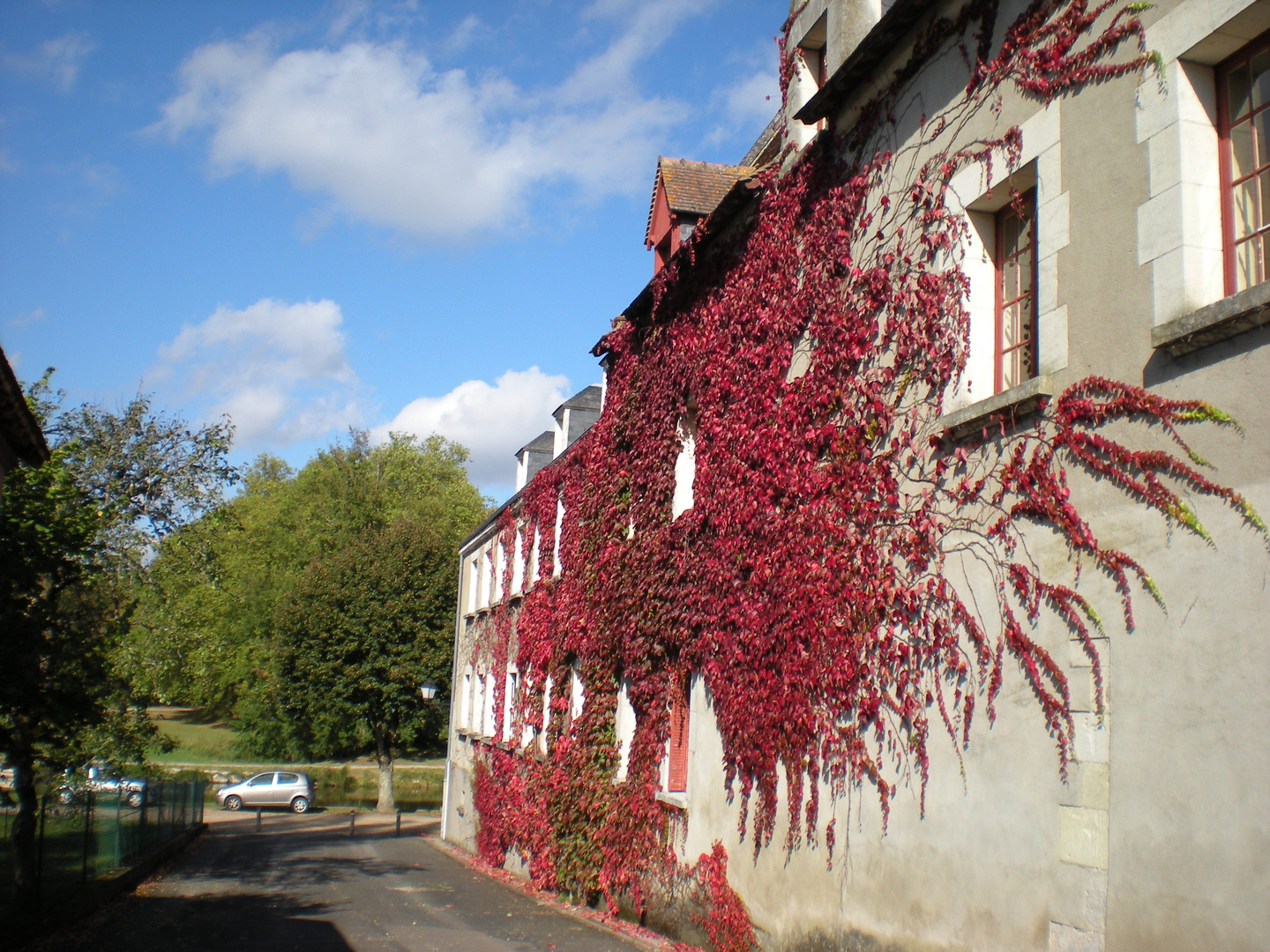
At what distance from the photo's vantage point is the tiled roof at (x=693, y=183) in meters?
13.6

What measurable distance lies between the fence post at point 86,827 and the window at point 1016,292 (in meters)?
13.2

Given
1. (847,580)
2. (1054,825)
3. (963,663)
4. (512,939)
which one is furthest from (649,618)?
(1054,825)

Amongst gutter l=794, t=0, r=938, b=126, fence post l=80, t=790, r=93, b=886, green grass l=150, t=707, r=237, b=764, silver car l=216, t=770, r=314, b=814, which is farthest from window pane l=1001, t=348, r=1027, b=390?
green grass l=150, t=707, r=237, b=764

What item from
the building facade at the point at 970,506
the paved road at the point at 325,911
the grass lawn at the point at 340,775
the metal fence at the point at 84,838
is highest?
the building facade at the point at 970,506

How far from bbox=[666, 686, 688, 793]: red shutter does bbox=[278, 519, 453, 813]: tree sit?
81.2 feet

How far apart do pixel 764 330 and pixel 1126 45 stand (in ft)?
15.2

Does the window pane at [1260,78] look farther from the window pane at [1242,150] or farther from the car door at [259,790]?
the car door at [259,790]

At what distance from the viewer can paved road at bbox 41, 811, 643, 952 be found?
11531mm

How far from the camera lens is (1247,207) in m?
5.31

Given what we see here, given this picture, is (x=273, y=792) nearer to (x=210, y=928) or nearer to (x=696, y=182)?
(x=210, y=928)

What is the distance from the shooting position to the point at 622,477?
14266mm

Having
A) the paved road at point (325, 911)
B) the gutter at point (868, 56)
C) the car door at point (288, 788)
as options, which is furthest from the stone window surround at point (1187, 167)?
the car door at point (288, 788)

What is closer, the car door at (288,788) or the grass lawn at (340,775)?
the car door at (288,788)

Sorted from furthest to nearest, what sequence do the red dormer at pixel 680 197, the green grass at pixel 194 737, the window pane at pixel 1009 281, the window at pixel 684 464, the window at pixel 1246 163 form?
the green grass at pixel 194 737 → the red dormer at pixel 680 197 → the window at pixel 684 464 → the window pane at pixel 1009 281 → the window at pixel 1246 163
